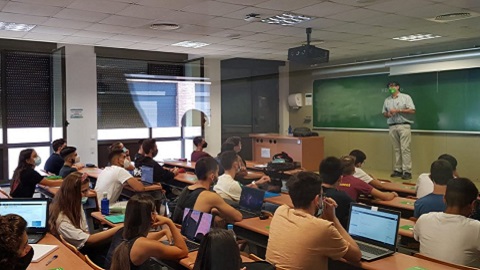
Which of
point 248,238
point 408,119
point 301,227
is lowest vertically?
point 248,238

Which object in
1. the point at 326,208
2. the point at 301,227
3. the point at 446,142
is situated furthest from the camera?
the point at 446,142

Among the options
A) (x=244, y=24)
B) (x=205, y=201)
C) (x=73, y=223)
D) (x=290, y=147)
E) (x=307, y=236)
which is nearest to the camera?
(x=307, y=236)

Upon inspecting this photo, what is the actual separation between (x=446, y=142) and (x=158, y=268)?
6697mm

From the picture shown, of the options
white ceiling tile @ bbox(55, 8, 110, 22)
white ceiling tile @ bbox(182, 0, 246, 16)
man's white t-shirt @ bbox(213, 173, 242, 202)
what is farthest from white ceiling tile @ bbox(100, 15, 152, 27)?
man's white t-shirt @ bbox(213, 173, 242, 202)

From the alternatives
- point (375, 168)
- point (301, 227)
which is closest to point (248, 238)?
point (301, 227)

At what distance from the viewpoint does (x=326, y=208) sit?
9.00 feet

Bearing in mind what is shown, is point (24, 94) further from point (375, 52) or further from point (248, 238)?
point (375, 52)

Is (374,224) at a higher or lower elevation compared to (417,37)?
lower

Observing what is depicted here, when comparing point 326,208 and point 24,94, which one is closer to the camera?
point 326,208

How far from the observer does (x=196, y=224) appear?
10.4ft

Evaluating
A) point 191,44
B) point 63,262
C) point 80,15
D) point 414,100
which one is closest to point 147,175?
point 80,15

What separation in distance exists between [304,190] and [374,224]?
2.10 feet

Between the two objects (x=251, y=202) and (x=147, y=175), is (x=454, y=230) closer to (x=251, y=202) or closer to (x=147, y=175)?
(x=251, y=202)

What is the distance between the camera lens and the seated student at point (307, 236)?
7.95ft
